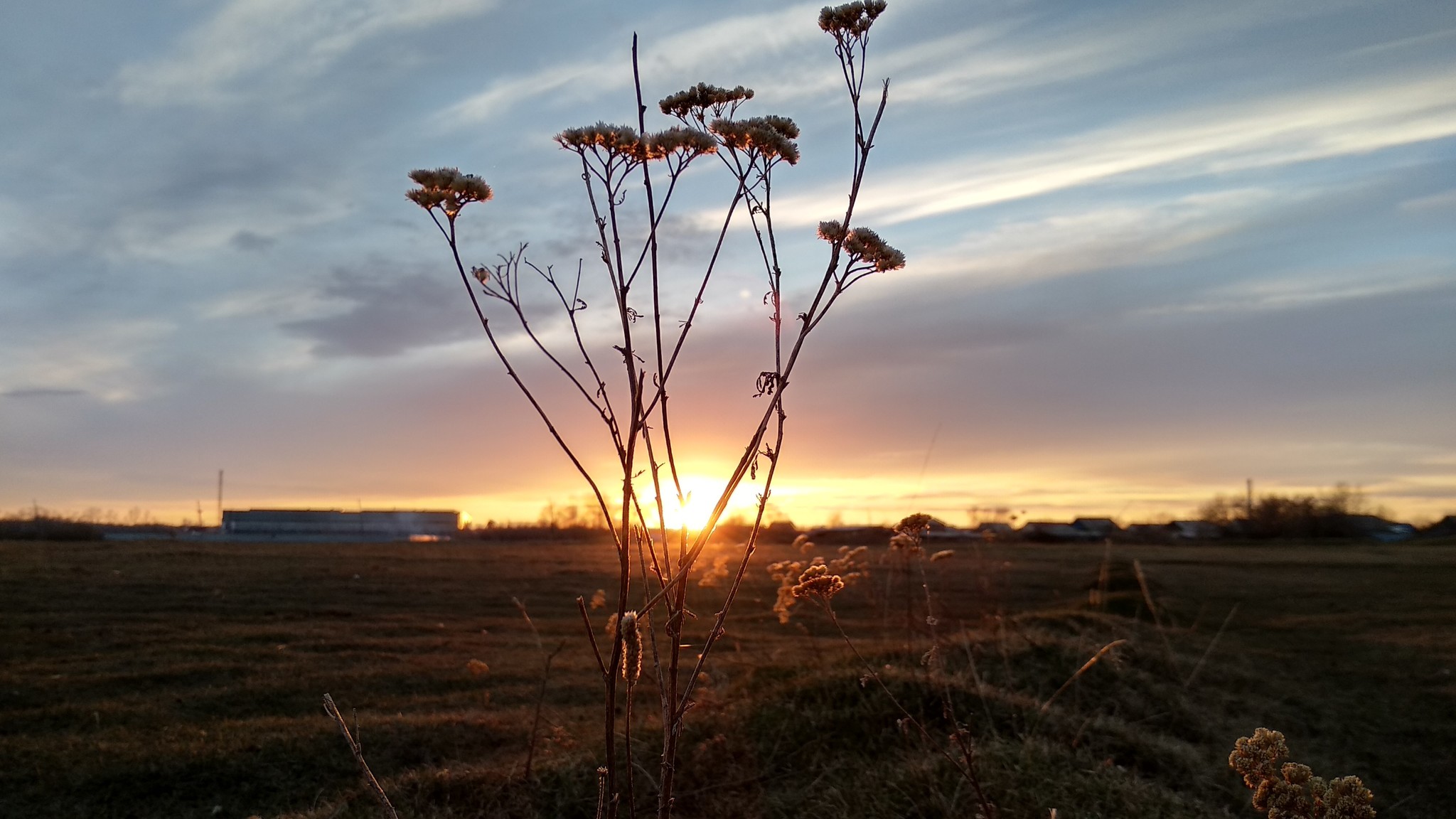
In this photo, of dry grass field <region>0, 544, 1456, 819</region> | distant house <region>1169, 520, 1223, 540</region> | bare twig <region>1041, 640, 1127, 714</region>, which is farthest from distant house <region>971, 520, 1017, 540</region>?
distant house <region>1169, 520, 1223, 540</region>

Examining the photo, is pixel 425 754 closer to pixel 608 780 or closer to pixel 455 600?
pixel 608 780

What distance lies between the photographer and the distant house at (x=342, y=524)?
184 ft

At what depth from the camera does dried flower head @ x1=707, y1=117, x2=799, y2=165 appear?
7.23 feet

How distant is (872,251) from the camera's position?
7.52 ft

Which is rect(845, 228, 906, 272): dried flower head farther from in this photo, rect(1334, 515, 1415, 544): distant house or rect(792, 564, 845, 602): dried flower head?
rect(1334, 515, 1415, 544): distant house

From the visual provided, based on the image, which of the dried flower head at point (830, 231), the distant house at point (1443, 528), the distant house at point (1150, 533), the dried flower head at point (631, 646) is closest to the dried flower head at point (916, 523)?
the dried flower head at point (830, 231)

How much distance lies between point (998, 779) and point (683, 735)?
2.02 m

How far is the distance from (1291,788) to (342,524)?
214 ft

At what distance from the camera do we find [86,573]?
1814 centimetres

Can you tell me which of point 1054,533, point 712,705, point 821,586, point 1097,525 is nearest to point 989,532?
point 712,705

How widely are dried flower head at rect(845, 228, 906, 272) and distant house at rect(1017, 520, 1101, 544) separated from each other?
5460 centimetres

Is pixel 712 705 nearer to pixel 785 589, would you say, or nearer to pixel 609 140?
pixel 785 589

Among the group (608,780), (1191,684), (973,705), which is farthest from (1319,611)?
(608,780)

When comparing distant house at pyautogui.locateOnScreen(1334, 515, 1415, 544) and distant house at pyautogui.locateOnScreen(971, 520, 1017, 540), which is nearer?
distant house at pyautogui.locateOnScreen(971, 520, 1017, 540)
